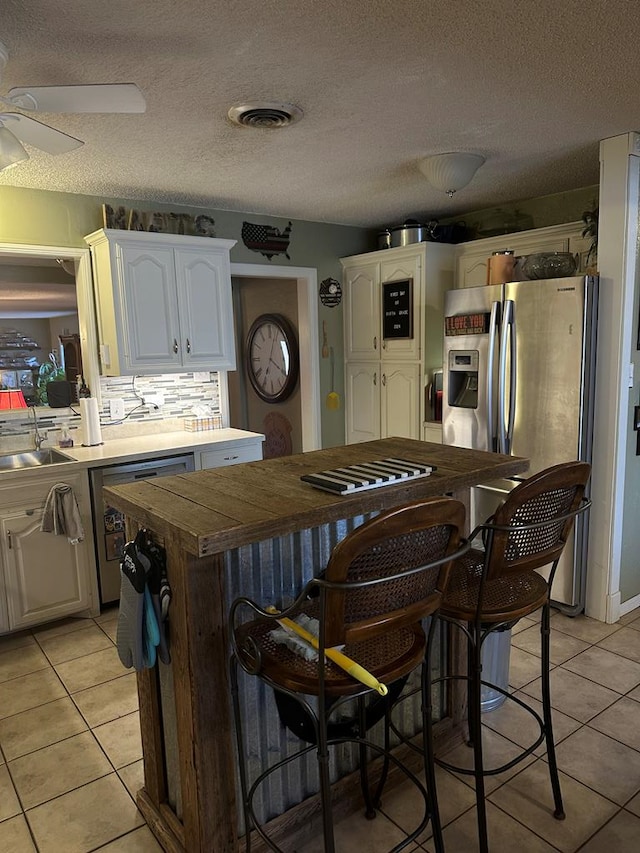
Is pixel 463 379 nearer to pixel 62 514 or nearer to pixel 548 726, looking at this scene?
pixel 548 726

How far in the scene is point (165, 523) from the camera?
4.78ft

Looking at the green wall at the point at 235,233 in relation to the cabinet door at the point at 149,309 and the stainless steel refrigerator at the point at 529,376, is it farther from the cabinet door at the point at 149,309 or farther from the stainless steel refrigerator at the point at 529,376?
the stainless steel refrigerator at the point at 529,376

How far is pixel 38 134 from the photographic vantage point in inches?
80.3

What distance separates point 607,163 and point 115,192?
2.76m

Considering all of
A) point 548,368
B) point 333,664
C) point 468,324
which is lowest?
point 333,664

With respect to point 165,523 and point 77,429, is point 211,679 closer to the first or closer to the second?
point 165,523

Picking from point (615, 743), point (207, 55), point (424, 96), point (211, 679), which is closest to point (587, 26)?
point (424, 96)

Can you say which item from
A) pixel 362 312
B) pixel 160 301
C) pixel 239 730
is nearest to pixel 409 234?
pixel 362 312

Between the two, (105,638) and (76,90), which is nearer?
(76,90)

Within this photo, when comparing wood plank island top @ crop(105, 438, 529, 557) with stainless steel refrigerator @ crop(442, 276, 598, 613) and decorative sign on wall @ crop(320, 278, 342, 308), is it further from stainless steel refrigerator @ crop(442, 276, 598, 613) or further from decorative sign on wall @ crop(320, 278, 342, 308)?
decorative sign on wall @ crop(320, 278, 342, 308)

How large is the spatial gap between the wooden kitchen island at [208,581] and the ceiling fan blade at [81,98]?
3.82 feet

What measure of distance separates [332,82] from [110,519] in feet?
8.21

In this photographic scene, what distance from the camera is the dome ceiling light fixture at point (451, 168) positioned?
304cm

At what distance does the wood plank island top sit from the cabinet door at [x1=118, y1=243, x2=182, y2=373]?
6.21ft
